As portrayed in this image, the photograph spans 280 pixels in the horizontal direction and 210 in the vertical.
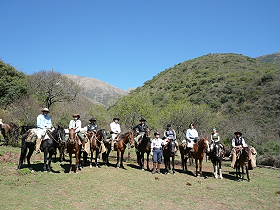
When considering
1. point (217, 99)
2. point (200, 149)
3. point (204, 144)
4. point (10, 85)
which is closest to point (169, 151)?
point (200, 149)

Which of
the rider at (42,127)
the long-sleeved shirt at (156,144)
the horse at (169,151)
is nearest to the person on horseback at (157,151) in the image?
the long-sleeved shirt at (156,144)

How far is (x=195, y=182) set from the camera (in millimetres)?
14508

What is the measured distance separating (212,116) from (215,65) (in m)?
41.1

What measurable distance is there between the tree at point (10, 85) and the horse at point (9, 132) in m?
15.6

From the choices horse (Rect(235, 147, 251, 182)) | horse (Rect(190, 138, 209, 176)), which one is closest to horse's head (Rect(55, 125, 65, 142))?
horse (Rect(190, 138, 209, 176))

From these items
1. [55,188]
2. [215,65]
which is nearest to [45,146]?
[55,188]

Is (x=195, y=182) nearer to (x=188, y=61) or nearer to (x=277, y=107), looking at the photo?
(x=277, y=107)

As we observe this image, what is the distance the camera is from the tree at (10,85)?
38041 millimetres

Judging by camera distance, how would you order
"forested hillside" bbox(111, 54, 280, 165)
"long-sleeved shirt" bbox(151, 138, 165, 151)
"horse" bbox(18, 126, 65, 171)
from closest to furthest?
"horse" bbox(18, 126, 65, 171) < "long-sleeved shirt" bbox(151, 138, 165, 151) < "forested hillside" bbox(111, 54, 280, 165)

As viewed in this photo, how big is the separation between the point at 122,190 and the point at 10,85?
3263 centimetres

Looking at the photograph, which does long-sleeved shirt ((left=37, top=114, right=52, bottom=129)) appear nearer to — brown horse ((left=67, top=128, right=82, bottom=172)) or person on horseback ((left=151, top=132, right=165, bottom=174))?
brown horse ((left=67, top=128, right=82, bottom=172))

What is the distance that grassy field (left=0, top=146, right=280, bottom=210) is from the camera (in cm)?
987

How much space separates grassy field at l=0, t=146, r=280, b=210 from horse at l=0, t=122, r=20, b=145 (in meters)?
6.33

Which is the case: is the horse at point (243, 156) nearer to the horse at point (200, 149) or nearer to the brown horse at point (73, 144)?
the horse at point (200, 149)
